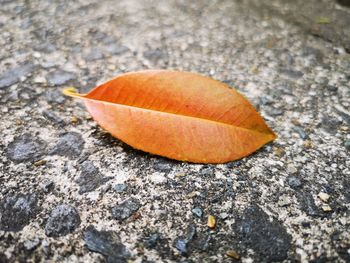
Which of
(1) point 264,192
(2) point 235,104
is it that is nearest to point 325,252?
(1) point 264,192

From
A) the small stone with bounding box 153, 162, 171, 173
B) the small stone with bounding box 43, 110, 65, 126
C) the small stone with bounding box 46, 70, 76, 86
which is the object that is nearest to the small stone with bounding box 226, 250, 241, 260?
the small stone with bounding box 153, 162, 171, 173

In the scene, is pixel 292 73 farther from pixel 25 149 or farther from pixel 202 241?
pixel 25 149

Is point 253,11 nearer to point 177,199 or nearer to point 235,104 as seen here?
point 235,104

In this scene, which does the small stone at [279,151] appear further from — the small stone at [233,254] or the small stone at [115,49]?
the small stone at [115,49]

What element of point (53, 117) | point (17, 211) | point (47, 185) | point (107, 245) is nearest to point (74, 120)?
point (53, 117)

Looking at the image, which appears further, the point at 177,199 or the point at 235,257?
the point at 177,199

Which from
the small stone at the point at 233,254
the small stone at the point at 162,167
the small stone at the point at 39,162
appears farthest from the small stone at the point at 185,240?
the small stone at the point at 39,162

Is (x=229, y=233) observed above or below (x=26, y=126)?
below

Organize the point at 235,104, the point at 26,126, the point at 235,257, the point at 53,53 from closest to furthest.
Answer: the point at 235,257, the point at 235,104, the point at 26,126, the point at 53,53
